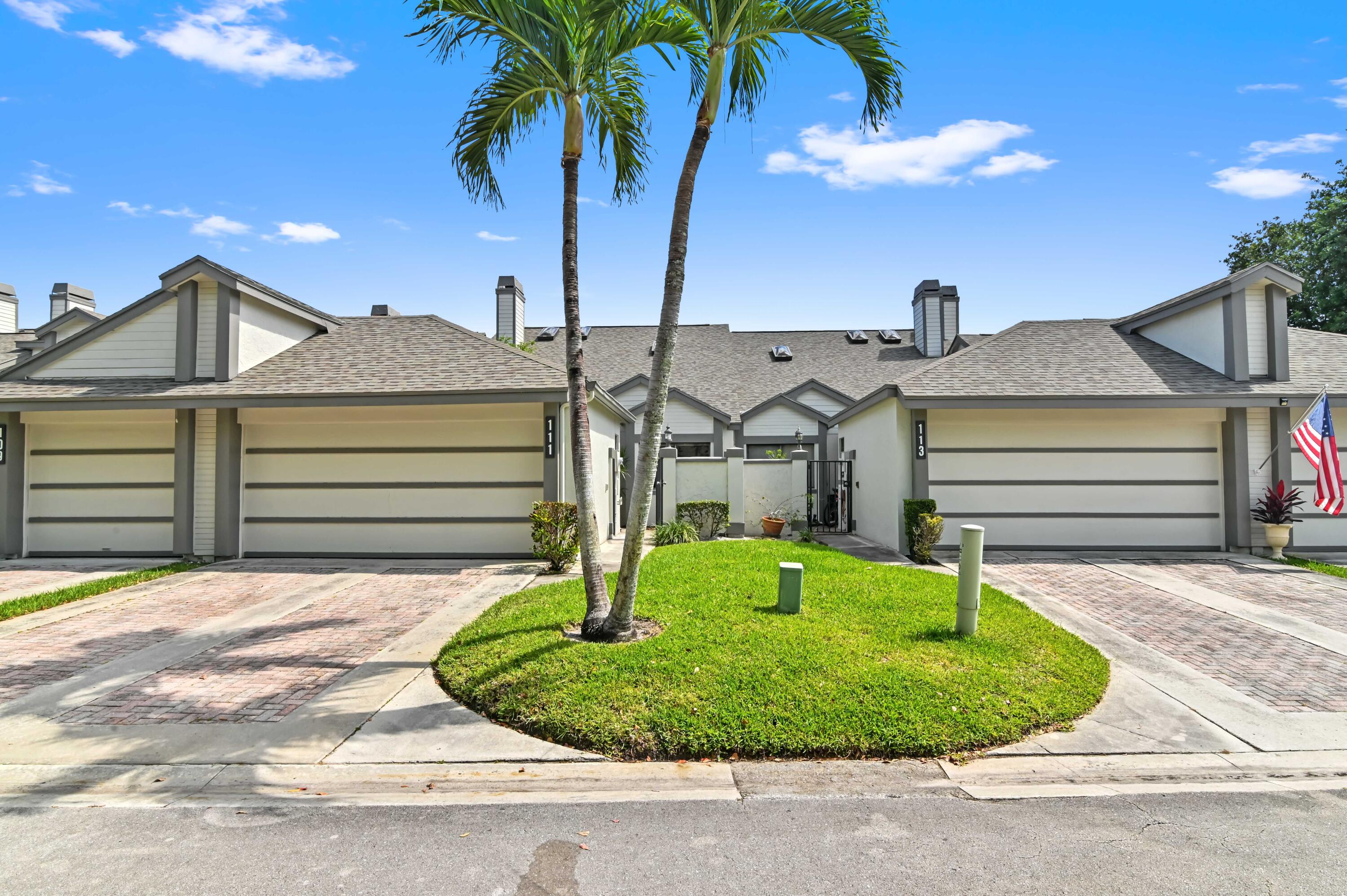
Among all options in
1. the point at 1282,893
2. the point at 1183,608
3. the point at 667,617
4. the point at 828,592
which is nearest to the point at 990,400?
the point at 1183,608

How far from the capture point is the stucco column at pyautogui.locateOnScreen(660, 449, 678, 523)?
51.8 feet

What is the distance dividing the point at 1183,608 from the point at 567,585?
780 cm

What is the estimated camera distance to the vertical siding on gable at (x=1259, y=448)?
12.6 metres

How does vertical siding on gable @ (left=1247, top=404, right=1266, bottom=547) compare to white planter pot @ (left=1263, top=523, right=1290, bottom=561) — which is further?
vertical siding on gable @ (left=1247, top=404, right=1266, bottom=547)

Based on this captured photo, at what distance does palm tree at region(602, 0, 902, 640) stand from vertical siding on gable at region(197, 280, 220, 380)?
10.6 meters

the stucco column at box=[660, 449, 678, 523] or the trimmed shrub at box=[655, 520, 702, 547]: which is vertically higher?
the stucco column at box=[660, 449, 678, 523]

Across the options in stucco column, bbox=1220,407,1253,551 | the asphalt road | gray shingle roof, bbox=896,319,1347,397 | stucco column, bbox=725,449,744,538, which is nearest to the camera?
the asphalt road

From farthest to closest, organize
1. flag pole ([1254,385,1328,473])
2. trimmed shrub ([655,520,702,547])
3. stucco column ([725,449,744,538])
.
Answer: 1. stucco column ([725,449,744,538])
2. trimmed shrub ([655,520,702,547])
3. flag pole ([1254,385,1328,473])

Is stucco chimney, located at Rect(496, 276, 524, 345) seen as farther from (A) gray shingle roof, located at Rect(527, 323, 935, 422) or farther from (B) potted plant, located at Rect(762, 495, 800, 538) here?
(B) potted plant, located at Rect(762, 495, 800, 538)

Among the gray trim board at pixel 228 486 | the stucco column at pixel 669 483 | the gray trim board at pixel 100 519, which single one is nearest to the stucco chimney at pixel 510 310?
the stucco column at pixel 669 483

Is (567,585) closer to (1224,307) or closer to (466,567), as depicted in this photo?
(466,567)

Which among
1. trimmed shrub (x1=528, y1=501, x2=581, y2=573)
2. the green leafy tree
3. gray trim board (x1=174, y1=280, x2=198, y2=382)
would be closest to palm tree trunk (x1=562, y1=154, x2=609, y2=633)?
trimmed shrub (x1=528, y1=501, x2=581, y2=573)

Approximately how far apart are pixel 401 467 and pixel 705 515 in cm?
643

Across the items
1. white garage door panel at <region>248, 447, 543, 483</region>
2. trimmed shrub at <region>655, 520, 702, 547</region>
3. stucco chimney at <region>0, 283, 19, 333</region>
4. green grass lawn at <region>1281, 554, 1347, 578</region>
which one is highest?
stucco chimney at <region>0, 283, 19, 333</region>
